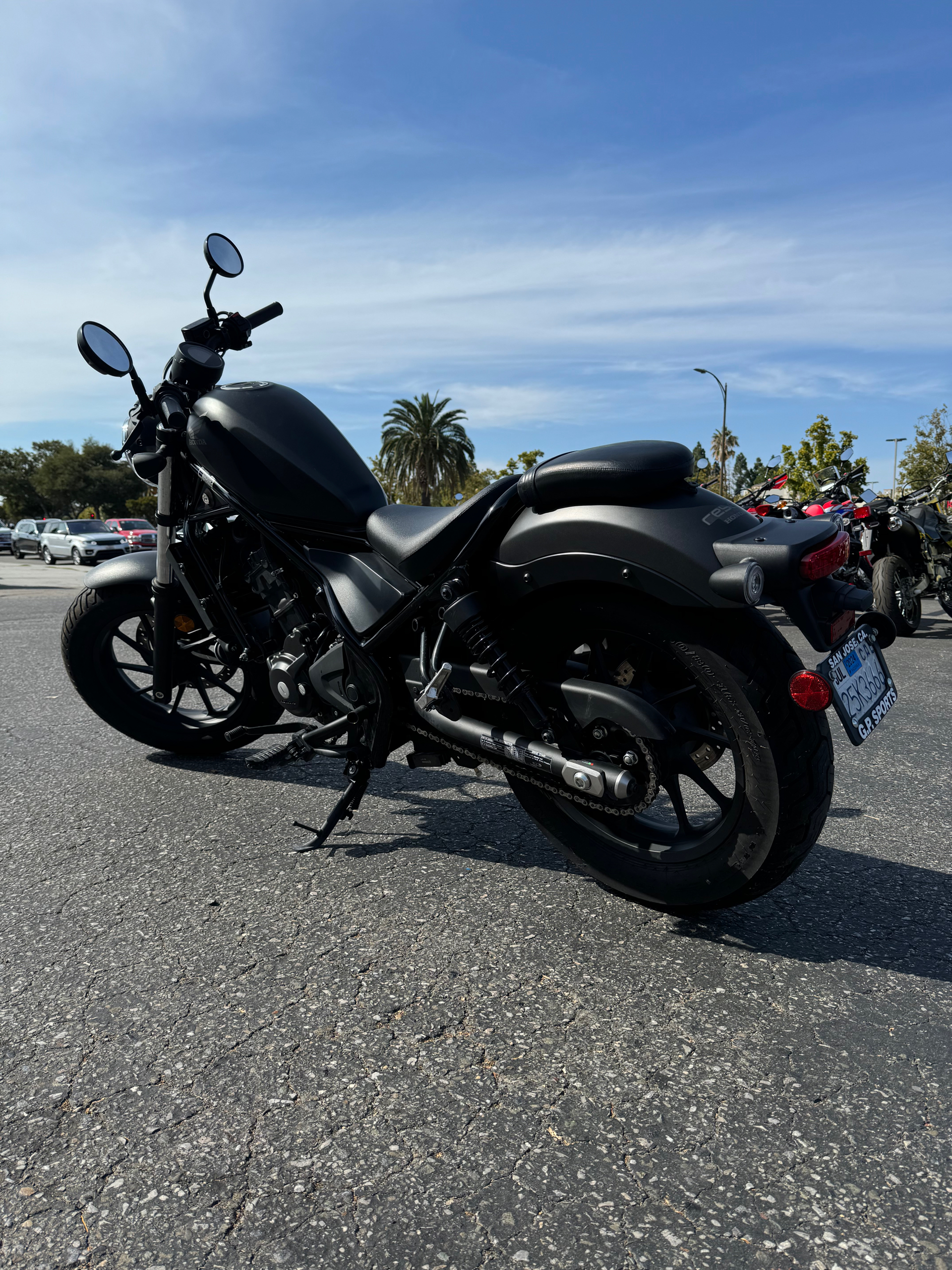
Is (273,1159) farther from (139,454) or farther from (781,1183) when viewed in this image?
(139,454)

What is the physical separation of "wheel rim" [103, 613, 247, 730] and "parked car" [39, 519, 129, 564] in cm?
2620

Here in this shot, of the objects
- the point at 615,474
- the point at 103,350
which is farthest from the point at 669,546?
the point at 103,350

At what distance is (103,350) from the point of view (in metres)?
3.44

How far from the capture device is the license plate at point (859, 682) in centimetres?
210

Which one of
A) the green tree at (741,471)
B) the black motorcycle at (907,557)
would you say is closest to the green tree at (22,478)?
the black motorcycle at (907,557)

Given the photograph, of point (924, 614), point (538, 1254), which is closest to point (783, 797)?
point (538, 1254)

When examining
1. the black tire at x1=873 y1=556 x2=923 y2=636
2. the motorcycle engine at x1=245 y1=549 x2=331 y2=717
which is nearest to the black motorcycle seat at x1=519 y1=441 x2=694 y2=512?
the motorcycle engine at x1=245 y1=549 x2=331 y2=717

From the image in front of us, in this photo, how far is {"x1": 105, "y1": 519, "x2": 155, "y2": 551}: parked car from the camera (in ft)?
97.8

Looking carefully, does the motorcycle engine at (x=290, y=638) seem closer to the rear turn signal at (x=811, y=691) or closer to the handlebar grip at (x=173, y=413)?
the handlebar grip at (x=173, y=413)

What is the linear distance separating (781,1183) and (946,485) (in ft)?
31.3

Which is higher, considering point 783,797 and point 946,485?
point 946,485

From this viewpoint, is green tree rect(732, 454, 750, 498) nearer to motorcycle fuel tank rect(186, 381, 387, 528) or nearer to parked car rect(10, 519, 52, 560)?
parked car rect(10, 519, 52, 560)

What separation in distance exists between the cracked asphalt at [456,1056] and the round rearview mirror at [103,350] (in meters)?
1.78

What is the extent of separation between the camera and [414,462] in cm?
4741
